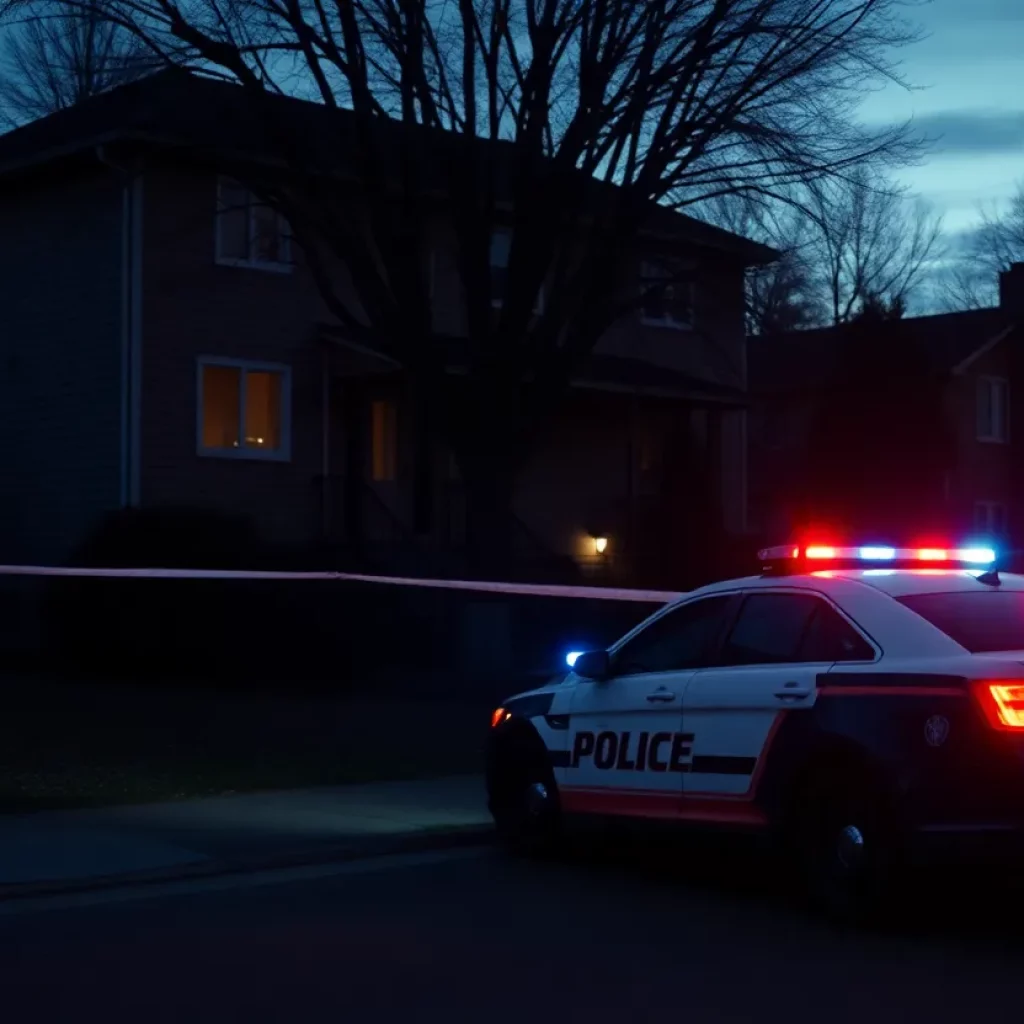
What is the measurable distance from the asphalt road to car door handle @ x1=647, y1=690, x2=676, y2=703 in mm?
1025

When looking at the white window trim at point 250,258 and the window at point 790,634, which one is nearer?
the window at point 790,634

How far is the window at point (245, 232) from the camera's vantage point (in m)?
27.0

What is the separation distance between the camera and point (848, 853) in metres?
8.35

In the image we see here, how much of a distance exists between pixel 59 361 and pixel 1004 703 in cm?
2174

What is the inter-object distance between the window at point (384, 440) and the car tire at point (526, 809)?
18.4 metres

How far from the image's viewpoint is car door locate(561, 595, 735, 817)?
9531 millimetres

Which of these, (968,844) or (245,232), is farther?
(245,232)

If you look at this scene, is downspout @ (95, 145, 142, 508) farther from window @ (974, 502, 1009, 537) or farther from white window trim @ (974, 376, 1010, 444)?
white window trim @ (974, 376, 1010, 444)

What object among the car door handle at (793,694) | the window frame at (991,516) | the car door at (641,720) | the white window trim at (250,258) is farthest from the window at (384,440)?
the car door handle at (793,694)

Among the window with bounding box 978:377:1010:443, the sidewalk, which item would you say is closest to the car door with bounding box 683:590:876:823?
the sidewalk

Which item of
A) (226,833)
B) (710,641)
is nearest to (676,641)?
(710,641)

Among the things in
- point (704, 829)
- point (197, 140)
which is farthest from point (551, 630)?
point (704, 829)

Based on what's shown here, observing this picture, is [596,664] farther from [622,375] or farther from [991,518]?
[991,518]

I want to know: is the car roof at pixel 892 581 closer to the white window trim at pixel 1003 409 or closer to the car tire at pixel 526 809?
the car tire at pixel 526 809
